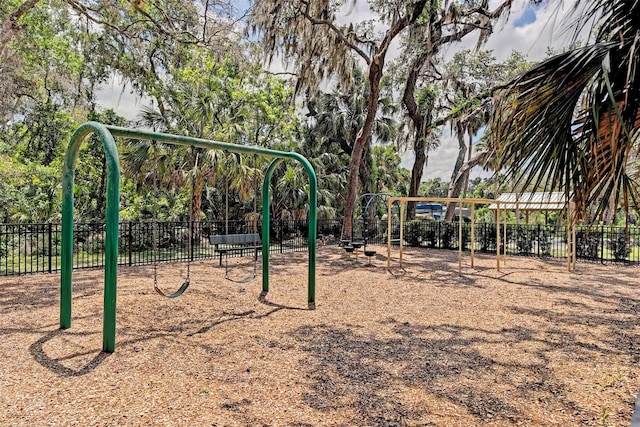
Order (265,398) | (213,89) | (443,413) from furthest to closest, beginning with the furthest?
1. (213,89)
2. (265,398)
3. (443,413)

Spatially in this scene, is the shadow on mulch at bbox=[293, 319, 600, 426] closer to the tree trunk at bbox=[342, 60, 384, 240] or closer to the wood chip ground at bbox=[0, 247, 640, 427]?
the wood chip ground at bbox=[0, 247, 640, 427]

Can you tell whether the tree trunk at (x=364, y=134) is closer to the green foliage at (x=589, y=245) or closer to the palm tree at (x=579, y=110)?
the green foliage at (x=589, y=245)

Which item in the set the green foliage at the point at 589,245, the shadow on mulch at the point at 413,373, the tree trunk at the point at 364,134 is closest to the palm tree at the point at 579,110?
the shadow on mulch at the point at 413,373

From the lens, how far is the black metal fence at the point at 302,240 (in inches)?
496

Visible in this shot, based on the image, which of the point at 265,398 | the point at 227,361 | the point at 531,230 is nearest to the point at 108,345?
the point at 227,361

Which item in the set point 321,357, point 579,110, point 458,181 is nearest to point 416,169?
point 458,181

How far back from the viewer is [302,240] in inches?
701

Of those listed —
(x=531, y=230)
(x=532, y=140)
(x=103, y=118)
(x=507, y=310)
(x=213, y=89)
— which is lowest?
(x=507, y=310)

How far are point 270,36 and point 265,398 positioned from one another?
12203 millimetres

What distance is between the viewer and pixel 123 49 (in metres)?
12.4

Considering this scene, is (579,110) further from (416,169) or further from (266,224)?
(416,169)

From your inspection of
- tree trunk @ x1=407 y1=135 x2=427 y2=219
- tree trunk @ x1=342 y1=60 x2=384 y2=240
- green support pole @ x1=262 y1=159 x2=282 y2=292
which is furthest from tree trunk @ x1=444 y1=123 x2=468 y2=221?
green support pole @ x1=262 y1=159 x2=282 y2=292

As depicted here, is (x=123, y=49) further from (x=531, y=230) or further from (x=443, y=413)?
(x=531, y=230)

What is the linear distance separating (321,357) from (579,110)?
3.20 metres
